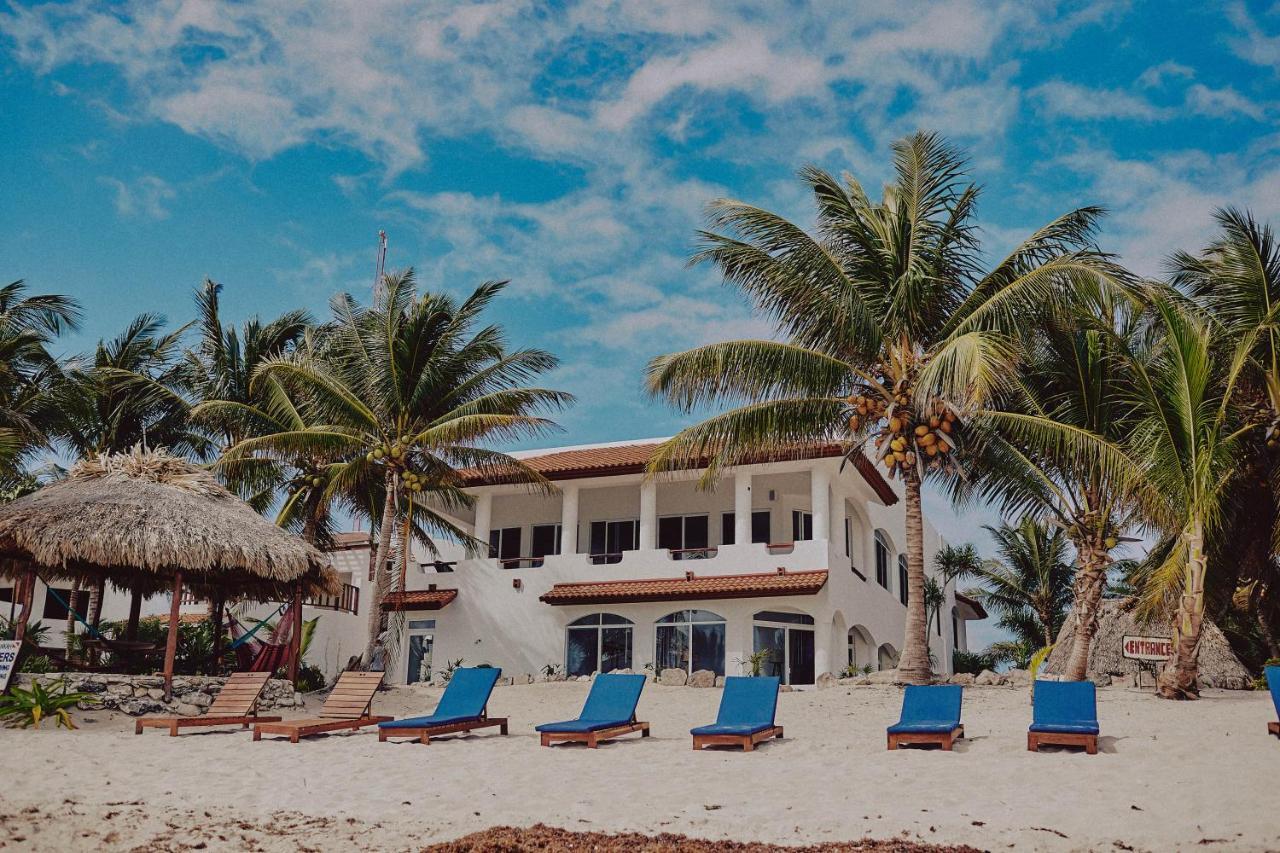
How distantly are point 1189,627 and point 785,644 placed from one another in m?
10.3

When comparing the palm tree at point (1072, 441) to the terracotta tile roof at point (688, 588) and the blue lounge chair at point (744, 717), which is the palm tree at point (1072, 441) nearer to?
the terracotta tile roof at point (688, 588)

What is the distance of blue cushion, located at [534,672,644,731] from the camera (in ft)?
41.1

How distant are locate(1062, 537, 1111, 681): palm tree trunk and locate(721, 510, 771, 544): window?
8.96 metres

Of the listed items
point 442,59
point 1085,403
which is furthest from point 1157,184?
point 442,59

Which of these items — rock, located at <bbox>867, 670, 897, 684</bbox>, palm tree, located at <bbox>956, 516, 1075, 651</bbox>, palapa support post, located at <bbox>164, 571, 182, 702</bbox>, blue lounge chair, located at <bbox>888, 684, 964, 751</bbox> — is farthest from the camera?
palm tree, located at <bbox>956, 516, 1075, 651</bbox>

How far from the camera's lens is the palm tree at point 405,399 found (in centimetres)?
2092

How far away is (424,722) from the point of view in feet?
41.1

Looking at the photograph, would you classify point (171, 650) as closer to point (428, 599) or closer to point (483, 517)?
point (428, 599)

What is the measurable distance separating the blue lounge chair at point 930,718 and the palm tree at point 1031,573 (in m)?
25.1

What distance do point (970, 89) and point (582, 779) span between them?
10611mm

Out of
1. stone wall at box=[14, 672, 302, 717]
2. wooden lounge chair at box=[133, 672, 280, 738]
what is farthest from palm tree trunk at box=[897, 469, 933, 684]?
stone wall at box=[14, 672, 302, 717]

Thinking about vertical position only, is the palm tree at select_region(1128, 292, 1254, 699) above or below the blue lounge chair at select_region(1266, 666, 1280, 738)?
above

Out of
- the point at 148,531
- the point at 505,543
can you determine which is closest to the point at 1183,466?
the point at 148,531

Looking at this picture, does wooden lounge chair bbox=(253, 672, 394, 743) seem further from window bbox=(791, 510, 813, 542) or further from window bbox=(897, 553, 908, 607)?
window bbox=(897, 553, 908, 607)
